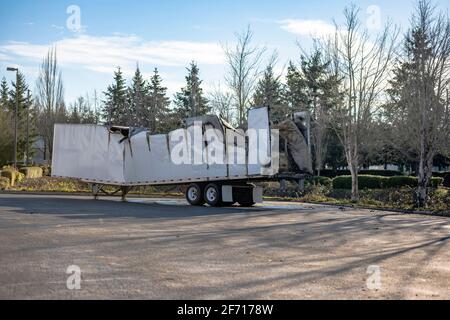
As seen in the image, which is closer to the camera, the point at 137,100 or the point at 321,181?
Result: the point at 321,181

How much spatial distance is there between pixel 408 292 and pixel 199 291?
262cm

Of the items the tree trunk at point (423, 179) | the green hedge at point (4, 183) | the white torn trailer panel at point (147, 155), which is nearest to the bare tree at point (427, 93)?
the tree trunk at point (423, 179)

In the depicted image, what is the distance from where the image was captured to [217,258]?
29.1 feet

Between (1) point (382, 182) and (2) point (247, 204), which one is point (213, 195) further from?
(1) point (382, 182)

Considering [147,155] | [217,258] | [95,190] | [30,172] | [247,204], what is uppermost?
[147,155]

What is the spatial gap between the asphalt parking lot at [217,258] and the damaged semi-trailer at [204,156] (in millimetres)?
5284

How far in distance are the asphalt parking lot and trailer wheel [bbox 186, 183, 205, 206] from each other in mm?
6262

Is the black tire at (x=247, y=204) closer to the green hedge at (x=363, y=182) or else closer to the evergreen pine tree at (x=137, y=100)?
the green hedge at (x=363, y=182)

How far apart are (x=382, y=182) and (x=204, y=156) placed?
1547 cm

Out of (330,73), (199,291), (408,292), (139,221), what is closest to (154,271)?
(199,291)

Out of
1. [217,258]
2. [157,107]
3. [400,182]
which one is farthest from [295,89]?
[217,258]
